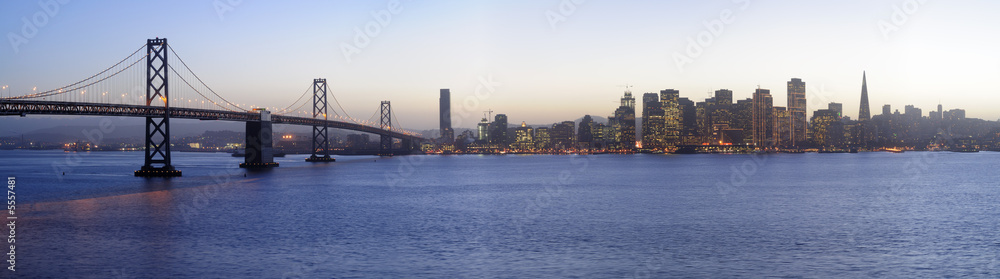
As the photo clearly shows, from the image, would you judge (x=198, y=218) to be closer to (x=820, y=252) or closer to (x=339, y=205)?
(x=339, y=205)

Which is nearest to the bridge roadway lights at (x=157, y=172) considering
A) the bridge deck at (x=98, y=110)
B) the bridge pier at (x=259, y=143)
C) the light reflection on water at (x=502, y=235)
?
the bridge deck at (x=98, y=110)

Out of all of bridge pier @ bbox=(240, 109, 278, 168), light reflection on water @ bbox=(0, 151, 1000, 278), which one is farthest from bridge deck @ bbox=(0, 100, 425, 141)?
light reflection on water @ bbox=(0, 151, 1000, 278)

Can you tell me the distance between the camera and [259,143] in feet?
327

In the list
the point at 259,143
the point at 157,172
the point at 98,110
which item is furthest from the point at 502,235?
the point at 259,143

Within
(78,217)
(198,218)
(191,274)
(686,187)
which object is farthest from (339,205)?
(686,187)

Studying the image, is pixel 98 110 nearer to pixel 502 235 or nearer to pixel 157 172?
pixel 157 172

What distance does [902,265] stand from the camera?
952 inches

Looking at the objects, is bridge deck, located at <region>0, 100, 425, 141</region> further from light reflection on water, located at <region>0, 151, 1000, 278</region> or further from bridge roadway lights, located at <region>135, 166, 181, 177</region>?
light reflection on water, located at <region>0, 151, 1000, 278</region>

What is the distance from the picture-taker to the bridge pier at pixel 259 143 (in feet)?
316

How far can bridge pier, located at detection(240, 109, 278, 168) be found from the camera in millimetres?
96438

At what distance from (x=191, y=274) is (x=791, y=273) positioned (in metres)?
19.1

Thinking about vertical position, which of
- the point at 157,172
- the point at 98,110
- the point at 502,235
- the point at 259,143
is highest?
the point at 98,110

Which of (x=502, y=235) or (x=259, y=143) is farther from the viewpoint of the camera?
(x=259, y=143)

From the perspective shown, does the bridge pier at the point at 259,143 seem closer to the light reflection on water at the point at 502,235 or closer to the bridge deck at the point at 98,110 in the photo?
the bridge deck at the point at 98,110
